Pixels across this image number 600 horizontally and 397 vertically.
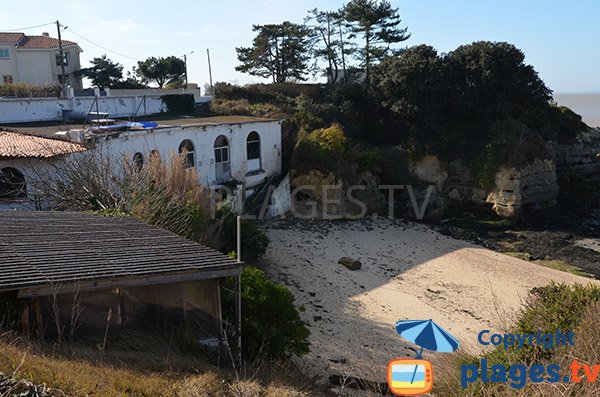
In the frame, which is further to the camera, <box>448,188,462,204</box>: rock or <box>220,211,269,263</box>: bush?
<box>448,188,462,204</box>: rock

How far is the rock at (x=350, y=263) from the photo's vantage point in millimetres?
22047

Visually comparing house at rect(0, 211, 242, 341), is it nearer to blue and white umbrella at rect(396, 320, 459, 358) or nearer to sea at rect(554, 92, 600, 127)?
blue and white umbrella at rect(396, 320, 459, 358)

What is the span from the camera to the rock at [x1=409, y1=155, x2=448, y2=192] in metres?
33.1

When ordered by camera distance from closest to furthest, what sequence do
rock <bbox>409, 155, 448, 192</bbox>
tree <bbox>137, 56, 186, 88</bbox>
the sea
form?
1. rock <bbox>409, 155, 448, 192</bbox>
2. tree <bbox>137, 56, 186, 88</bbox>
3. the sea

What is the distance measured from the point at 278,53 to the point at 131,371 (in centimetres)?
4056

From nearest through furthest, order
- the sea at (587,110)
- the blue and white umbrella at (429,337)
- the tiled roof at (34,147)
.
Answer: the blue and white umbrella at (429,337) < the tiled roof at (34,147) < the sea at (587,110)

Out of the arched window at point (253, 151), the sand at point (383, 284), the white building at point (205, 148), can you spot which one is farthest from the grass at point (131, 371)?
the arched window at point (253, 151)

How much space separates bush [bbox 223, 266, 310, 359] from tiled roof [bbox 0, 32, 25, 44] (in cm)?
3814

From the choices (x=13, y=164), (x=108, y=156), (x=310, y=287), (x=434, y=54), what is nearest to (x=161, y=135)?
(x=108, y=156)

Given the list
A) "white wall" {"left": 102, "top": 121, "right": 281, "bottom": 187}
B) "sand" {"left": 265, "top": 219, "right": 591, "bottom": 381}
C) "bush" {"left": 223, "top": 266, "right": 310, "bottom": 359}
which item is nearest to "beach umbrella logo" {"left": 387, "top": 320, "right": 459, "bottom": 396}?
"sand" {"left": 265, "top": 219, "right": 591, "bottom": 381}

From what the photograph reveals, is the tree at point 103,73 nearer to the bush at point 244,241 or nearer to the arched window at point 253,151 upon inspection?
the arched window at point 253,151

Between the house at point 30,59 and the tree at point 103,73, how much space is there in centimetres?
171

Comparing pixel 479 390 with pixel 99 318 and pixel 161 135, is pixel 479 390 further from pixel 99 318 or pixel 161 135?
pixel 161 135

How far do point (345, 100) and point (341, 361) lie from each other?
25.7 metres
